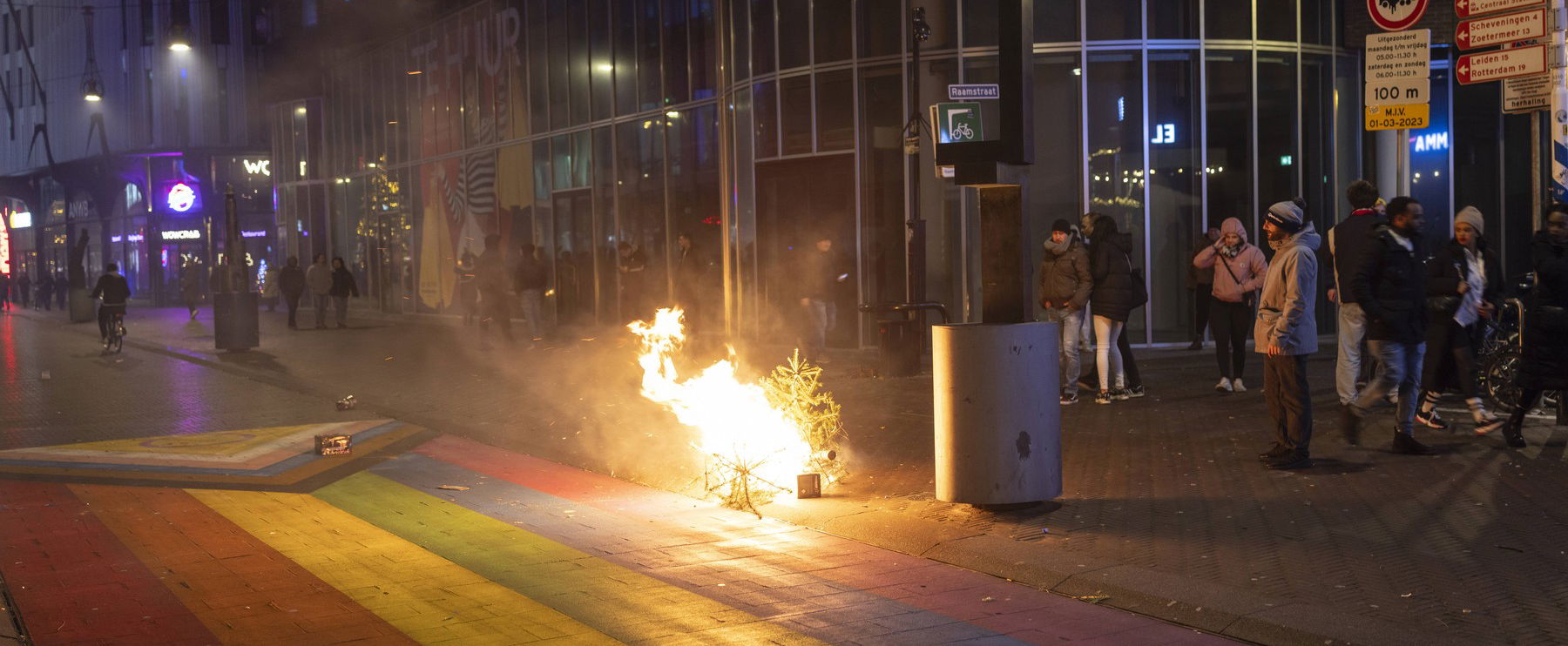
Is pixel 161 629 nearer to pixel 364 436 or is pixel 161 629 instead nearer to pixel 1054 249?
pixel 364 436

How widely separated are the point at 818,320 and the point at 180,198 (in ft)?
151

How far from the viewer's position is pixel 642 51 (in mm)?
25828

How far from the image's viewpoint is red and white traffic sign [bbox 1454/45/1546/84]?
1012cm

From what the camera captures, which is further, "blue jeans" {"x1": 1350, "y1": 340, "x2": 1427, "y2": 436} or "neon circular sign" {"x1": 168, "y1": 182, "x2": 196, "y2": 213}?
"neon circular sign" {"x1": 168, "y1": 182, "x2": 196, "y2": 213}

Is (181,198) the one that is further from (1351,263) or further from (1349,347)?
(1351,263)

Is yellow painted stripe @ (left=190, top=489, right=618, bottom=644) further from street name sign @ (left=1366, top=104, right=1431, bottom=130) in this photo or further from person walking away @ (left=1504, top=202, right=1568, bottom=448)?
street name sign @ (left=1366, top=104, right=1431, bottom=130)

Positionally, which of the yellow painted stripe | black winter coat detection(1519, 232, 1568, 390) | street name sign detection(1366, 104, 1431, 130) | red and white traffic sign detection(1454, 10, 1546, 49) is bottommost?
the yellow painted stripe

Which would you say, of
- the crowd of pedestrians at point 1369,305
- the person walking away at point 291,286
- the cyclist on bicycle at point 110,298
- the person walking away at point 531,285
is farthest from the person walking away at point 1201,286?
the person walking away at point 291,286

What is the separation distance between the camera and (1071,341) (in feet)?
41.1

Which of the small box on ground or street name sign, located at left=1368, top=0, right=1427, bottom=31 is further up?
street name sign, located at left=1368, top=0, right=1427, bottom=31

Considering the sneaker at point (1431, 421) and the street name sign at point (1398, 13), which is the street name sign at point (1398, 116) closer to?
the street name sign at point (1398, 13)

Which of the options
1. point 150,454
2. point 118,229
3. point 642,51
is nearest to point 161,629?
point 150,454

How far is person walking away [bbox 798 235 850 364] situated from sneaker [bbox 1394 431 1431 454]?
864 centimetres

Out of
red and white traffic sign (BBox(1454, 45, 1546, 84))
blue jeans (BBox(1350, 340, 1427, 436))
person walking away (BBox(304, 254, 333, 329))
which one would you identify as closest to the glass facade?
red and white traffic sign (BBox(1454, 45, 1546, 84))
